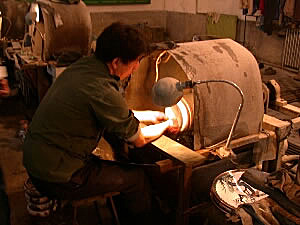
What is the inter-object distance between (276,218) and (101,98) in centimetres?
123

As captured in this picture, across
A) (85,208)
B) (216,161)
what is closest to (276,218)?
(216,161)

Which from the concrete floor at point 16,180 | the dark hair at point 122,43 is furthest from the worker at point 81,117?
the concrete floor at point 16,180

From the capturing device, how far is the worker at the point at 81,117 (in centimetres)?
229

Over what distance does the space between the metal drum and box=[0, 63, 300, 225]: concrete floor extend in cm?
146

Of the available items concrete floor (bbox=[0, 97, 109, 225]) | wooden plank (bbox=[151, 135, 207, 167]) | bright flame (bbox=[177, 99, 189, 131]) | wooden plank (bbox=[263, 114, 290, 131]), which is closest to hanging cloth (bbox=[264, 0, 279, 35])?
wooden plank (bbox=[263, 114, 290, 131])

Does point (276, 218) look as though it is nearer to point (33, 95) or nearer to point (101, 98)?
point (101, 98)

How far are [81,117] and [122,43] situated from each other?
0.54 metres

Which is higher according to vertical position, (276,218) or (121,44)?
(121,44)

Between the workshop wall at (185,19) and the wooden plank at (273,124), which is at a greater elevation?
the workshop wall at (185,19)

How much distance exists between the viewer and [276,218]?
1.93 metres

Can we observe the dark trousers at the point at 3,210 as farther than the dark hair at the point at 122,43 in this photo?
No

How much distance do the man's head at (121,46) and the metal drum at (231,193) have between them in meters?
1.02

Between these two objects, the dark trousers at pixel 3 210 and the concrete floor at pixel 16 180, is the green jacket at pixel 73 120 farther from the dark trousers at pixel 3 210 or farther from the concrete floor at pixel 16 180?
the concrete floor at pixel 16 180

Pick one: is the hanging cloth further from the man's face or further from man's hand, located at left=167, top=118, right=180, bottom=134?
the man's face
